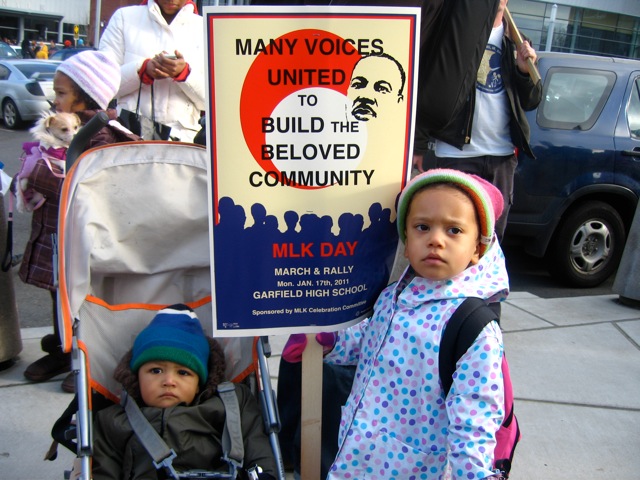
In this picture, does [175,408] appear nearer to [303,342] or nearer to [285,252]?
[303,342]

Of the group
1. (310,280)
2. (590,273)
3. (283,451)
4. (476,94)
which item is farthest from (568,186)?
(310,280)

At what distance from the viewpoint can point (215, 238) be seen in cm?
226

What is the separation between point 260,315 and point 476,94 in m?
2.28

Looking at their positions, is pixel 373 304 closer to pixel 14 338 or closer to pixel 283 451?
pixel 283 451

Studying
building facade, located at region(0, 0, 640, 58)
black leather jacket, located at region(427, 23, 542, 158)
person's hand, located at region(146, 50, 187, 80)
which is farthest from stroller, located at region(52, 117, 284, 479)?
building facade, located at region(0, 0, 640, 58)

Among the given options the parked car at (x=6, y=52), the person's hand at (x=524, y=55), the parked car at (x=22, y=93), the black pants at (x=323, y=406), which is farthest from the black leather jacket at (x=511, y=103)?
the parked car at (x=6, y=52)

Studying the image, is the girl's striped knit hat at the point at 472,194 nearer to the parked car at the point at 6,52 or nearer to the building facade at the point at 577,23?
the parked car at the point at 6,52

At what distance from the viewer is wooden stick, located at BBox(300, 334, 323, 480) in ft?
8.06

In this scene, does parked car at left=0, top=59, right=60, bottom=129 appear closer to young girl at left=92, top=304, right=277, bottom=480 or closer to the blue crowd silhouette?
young girl at left=92, top=304, right=277, bottom=480

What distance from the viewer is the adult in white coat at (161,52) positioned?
3.83 meters

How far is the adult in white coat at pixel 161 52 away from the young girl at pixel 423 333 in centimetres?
199

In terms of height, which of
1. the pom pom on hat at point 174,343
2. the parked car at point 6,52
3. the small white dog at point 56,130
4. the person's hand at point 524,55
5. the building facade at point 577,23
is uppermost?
the building facade at point 577,23

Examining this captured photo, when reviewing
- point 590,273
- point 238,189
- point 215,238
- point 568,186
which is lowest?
point 590,273

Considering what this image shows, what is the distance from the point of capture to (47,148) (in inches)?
135
